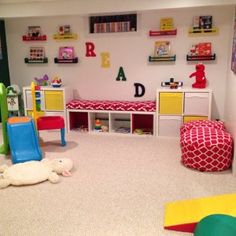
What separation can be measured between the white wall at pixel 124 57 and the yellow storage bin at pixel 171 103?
20.5 inches

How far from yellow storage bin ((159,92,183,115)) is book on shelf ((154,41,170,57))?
2.41ft

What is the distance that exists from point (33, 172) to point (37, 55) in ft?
9.10

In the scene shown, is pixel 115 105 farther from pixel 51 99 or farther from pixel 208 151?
pixel 208 151

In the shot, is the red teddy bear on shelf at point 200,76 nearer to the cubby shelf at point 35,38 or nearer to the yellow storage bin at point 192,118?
the yellow storage bin at point 192,118

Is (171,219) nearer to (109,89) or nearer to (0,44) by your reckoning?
(109,89)

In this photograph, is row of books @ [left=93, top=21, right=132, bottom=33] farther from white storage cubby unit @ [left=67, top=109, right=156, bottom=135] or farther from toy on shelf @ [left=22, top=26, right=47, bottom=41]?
white storage cubby unit @ [left=67, top=109, right=156, bottom=135]

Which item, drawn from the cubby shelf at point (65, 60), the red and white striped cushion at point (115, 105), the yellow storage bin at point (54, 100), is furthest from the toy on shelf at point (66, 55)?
the red and white striped cushion at point (115, 105)

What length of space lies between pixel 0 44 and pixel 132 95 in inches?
98.8

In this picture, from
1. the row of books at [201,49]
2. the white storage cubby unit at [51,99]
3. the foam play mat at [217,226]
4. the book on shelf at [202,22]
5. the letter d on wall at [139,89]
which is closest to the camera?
the foam play mat at [217,226]

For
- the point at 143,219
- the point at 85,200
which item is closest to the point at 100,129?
the point at 85,200

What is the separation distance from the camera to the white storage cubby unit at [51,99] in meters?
4.68

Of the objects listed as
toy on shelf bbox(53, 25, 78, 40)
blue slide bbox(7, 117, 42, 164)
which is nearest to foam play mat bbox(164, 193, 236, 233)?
blue slide bbox(7, 117, 42, 164)

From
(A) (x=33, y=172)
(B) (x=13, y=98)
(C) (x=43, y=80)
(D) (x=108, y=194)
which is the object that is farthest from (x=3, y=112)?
(D) (x=108, y=194)

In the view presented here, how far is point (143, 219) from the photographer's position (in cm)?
229
